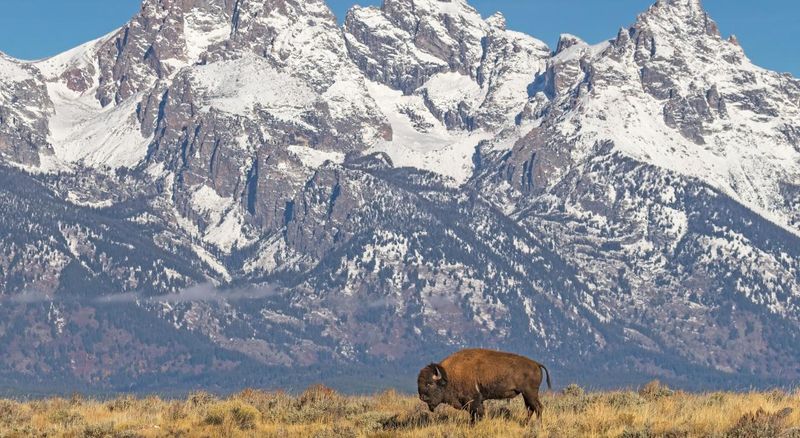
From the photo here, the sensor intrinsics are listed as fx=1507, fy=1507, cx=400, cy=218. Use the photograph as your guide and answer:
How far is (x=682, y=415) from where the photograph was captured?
138 ft

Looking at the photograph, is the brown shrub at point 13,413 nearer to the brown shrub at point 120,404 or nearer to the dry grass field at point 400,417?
the dry grass field at point 400,417

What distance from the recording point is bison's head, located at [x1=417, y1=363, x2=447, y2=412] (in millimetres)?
41562

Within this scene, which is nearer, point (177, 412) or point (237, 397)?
point (177, 412)

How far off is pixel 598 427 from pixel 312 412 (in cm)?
963

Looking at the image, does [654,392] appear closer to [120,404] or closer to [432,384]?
[432,384]

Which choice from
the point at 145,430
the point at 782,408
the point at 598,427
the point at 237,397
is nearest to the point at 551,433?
the point at 598,427

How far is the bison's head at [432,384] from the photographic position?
136ft

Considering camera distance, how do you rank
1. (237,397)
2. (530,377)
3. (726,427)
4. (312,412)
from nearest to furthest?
(726,427) → (530,377) → (312,412) → (237,397)

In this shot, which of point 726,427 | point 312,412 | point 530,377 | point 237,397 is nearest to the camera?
point 726,427

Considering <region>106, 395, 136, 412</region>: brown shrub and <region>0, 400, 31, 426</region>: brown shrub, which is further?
<region>106, 395, 136, 412</region>: brown shrub

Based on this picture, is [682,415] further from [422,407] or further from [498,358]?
[422,407]

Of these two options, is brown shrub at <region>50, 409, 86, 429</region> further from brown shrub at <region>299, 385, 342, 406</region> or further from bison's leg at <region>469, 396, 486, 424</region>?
bison's leg at <region>469, 396, 486, 424</region>

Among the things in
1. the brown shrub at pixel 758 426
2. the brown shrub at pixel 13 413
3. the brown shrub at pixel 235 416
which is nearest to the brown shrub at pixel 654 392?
the brown shrub at pixel 758 426

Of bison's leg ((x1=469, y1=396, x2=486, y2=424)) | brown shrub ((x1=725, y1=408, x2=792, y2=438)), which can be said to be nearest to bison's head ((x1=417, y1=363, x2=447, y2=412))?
bison's leg ((x1=469, y1=396, x2=486, y2=424))
